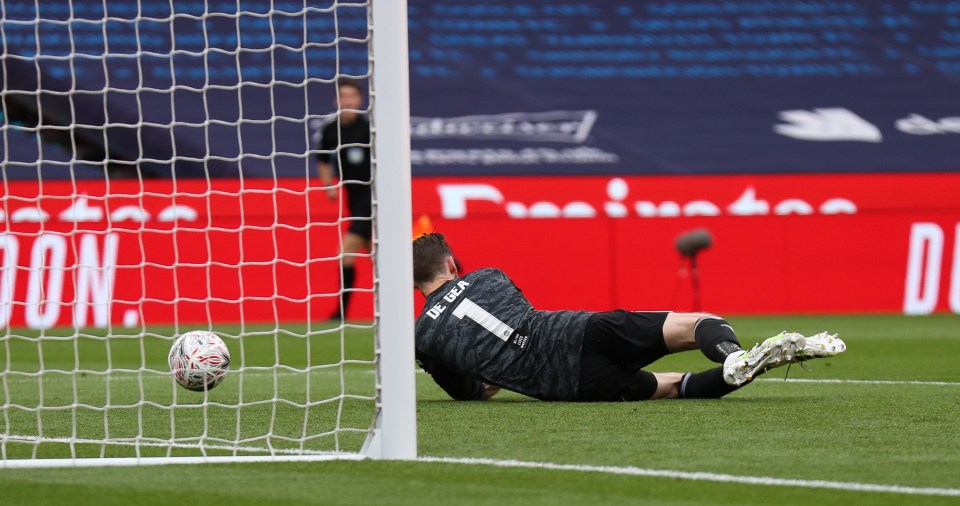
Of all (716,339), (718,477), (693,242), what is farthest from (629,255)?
(718,477)

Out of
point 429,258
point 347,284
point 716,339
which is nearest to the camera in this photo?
point 716,339

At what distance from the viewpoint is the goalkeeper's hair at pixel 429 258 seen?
580 cm

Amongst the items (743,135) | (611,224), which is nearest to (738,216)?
(611,224)

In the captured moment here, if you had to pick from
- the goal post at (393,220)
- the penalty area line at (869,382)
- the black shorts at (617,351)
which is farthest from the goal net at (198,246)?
the penalty area line at (869,382)

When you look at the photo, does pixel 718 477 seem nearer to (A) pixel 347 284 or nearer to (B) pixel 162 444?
(B) pixel 162 444

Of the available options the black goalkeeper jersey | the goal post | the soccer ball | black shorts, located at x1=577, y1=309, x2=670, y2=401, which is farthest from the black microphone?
the goal post

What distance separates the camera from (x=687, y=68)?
17.5 metres

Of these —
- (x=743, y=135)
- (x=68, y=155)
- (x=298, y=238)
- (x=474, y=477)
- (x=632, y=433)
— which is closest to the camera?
(x=474, y=477)

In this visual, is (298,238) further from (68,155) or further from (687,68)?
(687,68)

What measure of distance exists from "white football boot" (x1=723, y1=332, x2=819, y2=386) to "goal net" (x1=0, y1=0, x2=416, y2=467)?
1.41 m

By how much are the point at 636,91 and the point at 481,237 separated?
15.7ft

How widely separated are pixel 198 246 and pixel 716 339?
802 cm

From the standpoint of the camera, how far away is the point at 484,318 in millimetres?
5535

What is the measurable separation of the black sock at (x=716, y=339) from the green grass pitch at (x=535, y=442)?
0.71 feet
